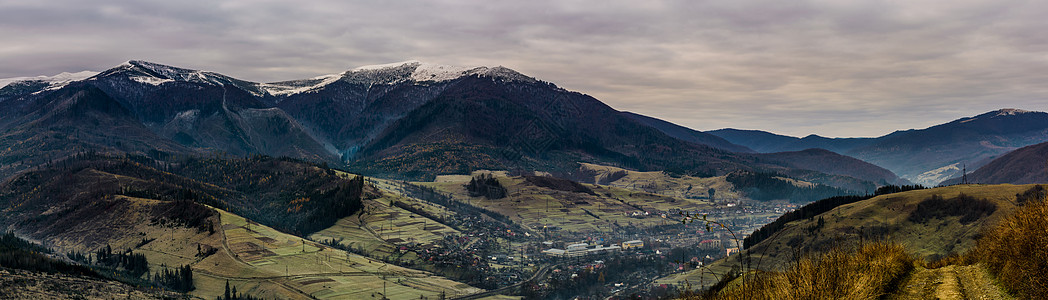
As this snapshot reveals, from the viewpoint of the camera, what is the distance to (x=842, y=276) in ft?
51.4

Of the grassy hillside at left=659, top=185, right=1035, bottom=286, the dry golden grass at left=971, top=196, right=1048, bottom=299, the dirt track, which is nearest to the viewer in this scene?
the dry golden grass at left=971, top=196, right=1048, bottom=299

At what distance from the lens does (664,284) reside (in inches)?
7018

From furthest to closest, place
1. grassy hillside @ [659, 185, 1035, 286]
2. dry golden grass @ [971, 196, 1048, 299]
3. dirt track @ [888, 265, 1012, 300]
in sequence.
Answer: grassy hillside @ [659, 185, 1035, 286]
dirt track @ [888, 265, 1012, 300]
dry golden grass @ [971, 196, 1048, 299]

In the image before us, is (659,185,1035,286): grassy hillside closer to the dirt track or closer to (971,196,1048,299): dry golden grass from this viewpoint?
the dirt track

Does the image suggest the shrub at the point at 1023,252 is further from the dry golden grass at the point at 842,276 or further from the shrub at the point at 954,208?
the shrub at the point at 954,208

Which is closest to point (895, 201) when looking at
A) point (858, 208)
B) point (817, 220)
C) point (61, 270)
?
point (858, 208)

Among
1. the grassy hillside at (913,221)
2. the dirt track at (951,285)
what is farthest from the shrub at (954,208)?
the dirt track at (951,285)

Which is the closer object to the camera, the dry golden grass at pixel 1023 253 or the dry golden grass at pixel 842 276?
the dry golden grass at pixel 1023 253

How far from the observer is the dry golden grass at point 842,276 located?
1504 cm

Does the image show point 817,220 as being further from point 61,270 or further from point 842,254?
point 61,270

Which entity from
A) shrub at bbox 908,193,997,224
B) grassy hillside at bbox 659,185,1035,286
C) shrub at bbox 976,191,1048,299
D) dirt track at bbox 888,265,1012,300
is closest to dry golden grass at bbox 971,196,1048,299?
shrub at bbox 976,191,1048,299

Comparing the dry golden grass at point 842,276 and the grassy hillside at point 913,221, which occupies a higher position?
the dry golden grass at point 842,276

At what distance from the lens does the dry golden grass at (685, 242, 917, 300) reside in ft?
49.3

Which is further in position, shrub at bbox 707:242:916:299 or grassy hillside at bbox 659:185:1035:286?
grassy hillside at bbox 659:185:1035:286
